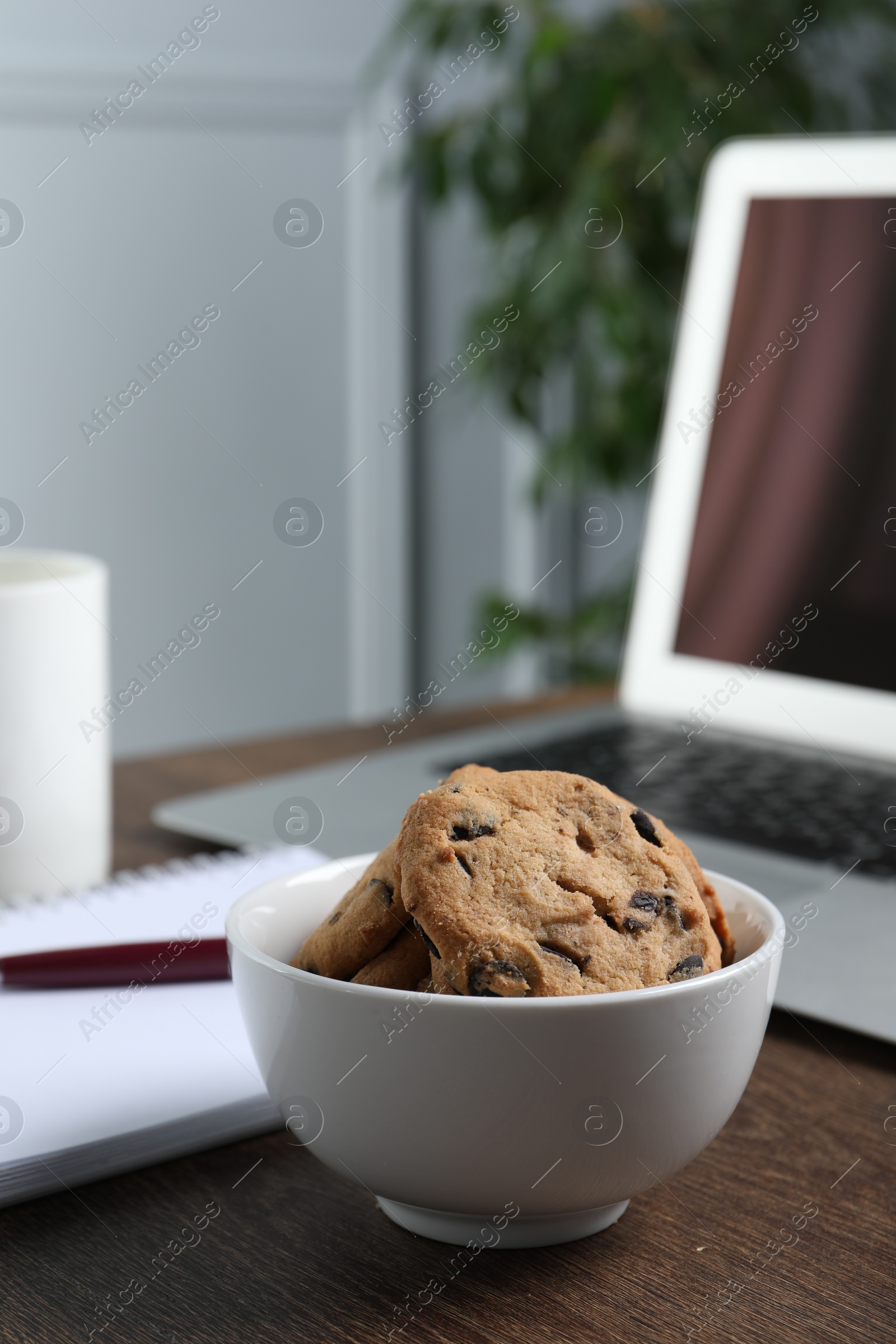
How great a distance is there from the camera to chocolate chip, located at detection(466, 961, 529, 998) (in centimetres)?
33

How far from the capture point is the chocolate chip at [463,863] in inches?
13.7

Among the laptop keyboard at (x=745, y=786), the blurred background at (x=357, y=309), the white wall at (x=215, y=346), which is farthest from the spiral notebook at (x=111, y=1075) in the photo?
the white wall at (x=215, y=346)

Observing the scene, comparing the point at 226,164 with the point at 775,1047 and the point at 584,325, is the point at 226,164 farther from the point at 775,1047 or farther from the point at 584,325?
the point at 775,1047

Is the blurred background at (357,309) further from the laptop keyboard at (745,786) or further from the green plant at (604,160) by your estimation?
the laptop keyboard at (745,786)

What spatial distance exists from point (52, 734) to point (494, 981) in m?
0.37

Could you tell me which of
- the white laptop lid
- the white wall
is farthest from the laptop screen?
the white wall

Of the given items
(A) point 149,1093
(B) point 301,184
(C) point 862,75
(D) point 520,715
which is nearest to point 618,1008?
(A) point 149,1093

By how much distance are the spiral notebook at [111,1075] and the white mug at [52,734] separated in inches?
3.0

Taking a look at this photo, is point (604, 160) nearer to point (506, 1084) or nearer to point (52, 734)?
point (52, 734)

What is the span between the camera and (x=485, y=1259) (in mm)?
362

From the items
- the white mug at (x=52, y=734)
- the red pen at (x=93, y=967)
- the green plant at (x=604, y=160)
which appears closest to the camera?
the red pen at (x=93, y=967)

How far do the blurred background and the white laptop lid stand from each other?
2.96ft

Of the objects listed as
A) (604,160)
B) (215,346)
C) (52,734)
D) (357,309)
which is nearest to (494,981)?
(52,734)

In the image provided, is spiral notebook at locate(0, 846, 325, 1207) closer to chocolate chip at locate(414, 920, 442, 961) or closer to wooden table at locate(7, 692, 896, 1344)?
wooden table at locate(7, 692, 896, 1344)
